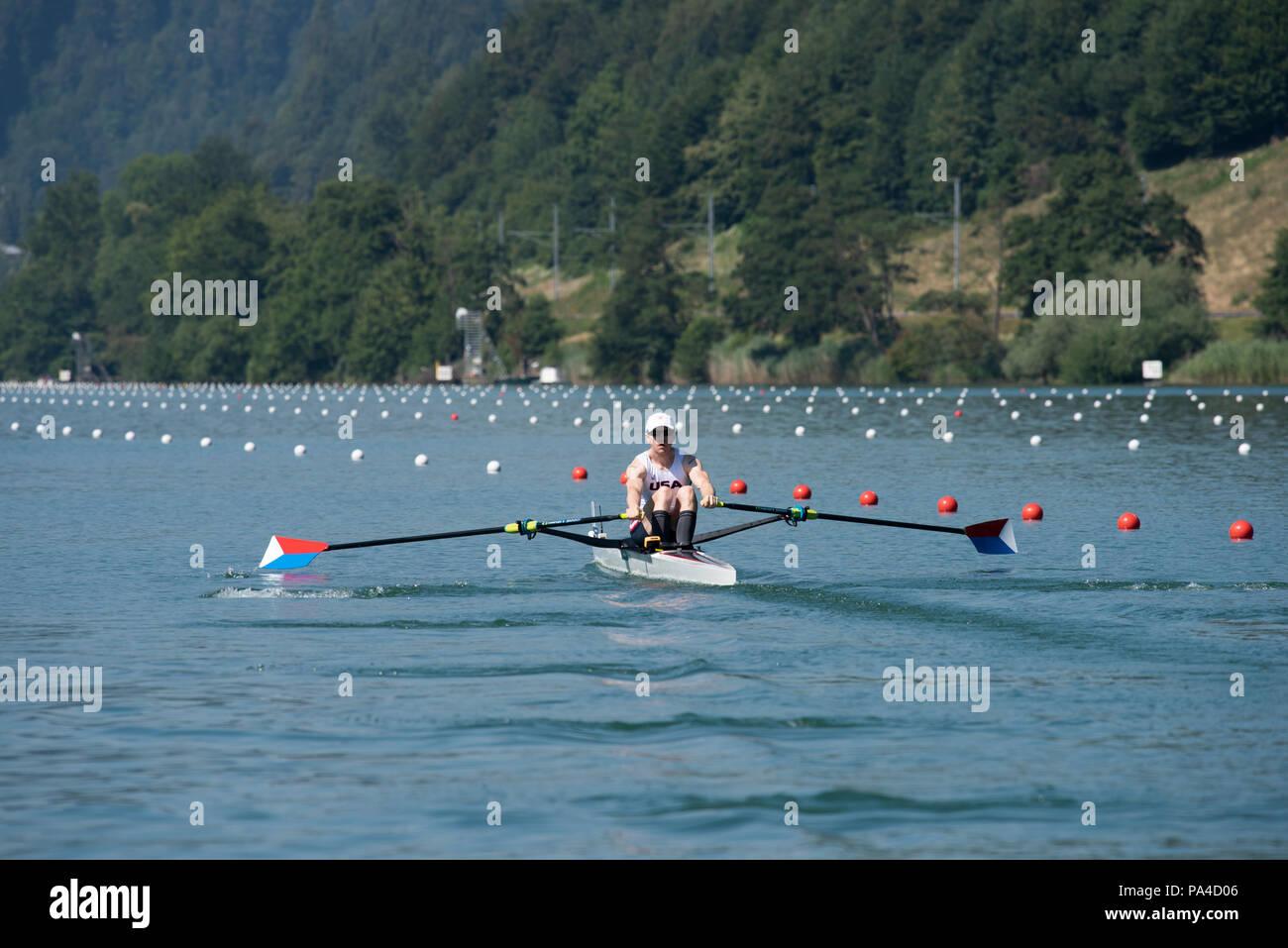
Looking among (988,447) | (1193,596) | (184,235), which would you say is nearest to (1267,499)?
(1193,596)

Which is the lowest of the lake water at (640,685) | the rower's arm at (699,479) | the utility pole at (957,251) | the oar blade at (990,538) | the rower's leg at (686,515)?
the lake water at (640,685)

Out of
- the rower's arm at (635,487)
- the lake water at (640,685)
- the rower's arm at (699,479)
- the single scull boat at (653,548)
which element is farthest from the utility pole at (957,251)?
the rower's arm at (635,487)

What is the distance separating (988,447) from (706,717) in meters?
29.3

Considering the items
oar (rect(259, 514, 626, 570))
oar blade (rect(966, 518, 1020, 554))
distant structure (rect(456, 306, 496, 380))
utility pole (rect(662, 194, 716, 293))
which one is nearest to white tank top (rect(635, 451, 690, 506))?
oar (rect(259, 514, 626, 570))

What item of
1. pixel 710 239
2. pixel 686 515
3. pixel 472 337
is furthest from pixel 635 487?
pixel 710 239

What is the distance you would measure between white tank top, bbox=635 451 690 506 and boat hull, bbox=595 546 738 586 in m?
0.62

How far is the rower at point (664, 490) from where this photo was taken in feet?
61.0

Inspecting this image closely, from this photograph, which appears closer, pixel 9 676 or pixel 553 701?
pixel 553 701

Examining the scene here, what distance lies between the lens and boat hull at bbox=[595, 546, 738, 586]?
1803 centimetres

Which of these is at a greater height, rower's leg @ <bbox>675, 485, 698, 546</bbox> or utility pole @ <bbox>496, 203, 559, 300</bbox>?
utility pole @ <bbox>496, 203, 559, 300</bbox>

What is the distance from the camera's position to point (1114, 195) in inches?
3445

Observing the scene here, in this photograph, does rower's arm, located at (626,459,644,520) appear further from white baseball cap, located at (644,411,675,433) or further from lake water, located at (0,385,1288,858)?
lake water, located at (0,385,1288,858)

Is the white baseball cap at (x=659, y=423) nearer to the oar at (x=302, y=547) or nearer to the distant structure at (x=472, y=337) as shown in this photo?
the oar at (x=302, y=547)
